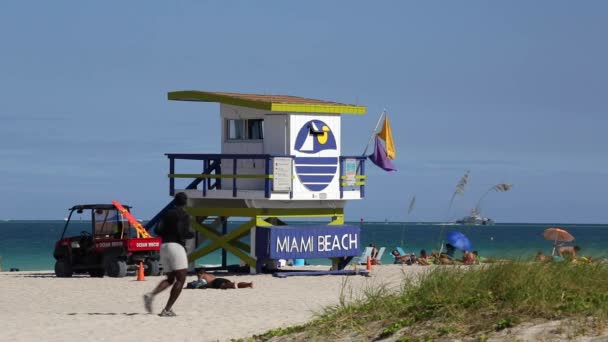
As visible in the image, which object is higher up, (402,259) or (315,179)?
(315,179)

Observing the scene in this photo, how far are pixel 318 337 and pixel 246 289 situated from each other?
1138 cm

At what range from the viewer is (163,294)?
22.0 metres

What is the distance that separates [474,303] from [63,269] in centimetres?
1876

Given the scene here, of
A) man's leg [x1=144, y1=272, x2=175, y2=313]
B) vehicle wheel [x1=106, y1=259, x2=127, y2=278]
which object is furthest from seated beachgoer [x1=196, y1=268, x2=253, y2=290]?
man's leg [x1=144, y1=272, x2=175, y2=313]

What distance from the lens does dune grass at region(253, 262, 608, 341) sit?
1246 cm

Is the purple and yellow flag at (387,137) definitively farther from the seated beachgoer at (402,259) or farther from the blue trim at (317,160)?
the seated beachgoer at (402,259)

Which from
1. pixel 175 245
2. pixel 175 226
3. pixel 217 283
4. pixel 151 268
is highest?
pixel 175 226

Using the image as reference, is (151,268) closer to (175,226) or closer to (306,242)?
(306,242)

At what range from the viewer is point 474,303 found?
1298 cm

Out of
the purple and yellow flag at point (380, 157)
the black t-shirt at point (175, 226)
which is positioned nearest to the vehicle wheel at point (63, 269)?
the purple and yellow flag at point (380, 157)

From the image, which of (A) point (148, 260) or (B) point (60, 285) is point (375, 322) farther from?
(A) point (148, 260)

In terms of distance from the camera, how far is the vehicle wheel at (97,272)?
2982cm

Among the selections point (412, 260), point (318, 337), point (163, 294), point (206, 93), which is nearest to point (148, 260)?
point (206, 93)

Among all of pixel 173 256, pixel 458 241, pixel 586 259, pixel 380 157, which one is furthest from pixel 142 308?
pixel 458 241
